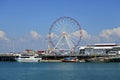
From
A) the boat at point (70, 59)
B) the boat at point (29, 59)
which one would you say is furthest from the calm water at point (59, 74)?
the boat at point (29, 59)

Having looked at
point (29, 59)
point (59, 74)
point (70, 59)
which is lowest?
point (59, 74)

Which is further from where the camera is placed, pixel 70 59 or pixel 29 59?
pixel 29 59

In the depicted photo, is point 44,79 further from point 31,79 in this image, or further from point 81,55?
point 81,55

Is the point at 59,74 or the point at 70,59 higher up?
the point at 70,59

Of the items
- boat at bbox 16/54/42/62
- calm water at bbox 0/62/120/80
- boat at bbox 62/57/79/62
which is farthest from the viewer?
boat at bbox 16/54/42/62

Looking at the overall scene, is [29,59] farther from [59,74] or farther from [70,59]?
[59,74]

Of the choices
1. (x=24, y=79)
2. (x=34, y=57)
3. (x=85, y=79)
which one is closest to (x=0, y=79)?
(x=24, y=79)

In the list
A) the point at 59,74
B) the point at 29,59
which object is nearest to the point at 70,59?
the point at 29,59

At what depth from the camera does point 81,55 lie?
19662cm

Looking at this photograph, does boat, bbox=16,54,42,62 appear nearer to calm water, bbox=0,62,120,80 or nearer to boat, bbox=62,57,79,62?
boat, bbox=62,57,79,62

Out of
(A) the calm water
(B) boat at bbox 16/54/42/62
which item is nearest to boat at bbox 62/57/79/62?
(B) boat at bbox 16/54/42/62

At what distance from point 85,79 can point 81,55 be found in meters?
128

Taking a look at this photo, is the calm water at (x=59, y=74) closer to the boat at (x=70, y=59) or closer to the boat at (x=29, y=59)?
the boat at (x=70, y=59)

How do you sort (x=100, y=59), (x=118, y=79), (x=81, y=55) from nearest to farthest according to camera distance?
(x=118, y=79) → (x=100, y=59) → (x=81, y=55)
